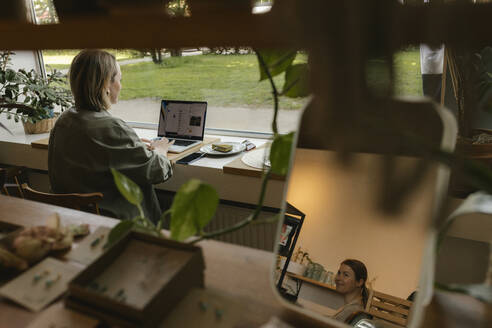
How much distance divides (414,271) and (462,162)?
0.71ft

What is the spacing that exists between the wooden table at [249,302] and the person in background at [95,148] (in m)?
1.15

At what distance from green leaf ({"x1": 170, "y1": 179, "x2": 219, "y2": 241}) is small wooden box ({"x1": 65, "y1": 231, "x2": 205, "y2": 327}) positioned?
27mm

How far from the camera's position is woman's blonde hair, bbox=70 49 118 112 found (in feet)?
5.47

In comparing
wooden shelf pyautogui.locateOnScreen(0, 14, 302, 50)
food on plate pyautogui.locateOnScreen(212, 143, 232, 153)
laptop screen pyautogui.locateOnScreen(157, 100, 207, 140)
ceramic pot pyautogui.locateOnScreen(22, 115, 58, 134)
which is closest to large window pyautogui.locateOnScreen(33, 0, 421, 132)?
laptop screen pyautogui.locateOnScreen(157, 100, 207, 140)

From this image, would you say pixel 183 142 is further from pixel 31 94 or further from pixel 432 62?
pixel 432 62

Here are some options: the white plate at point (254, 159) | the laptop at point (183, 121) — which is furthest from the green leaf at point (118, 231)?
the laptop at point (183, 121)

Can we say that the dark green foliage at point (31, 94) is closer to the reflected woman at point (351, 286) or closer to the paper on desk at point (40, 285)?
the paper on desk at point (40, 285)

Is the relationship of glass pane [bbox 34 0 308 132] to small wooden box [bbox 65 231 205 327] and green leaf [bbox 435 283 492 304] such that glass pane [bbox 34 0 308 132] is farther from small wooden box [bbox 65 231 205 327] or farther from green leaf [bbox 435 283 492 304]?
green leaf [bbox 435 283 492 304]

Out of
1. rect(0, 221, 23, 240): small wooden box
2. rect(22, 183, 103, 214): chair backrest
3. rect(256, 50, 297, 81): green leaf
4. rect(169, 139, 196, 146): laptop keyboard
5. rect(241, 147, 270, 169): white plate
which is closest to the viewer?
rect(256, 50, 297, 81): green leaf

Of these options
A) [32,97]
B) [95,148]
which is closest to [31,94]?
[32,97]

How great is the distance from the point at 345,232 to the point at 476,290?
17 cm

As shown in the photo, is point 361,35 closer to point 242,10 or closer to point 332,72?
point 332,72

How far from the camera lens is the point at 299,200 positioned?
1.67 feet

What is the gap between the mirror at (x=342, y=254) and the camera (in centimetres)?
42
